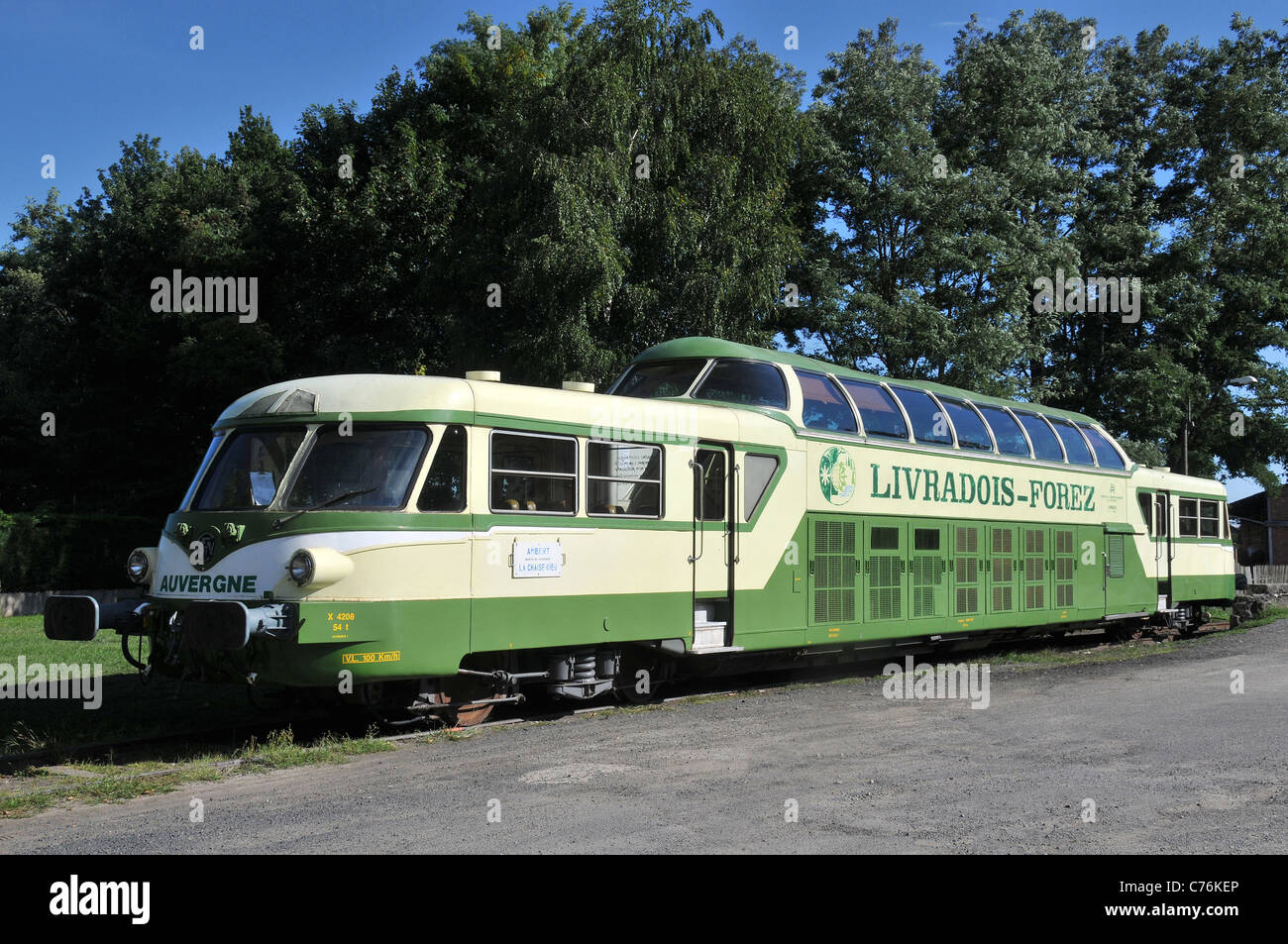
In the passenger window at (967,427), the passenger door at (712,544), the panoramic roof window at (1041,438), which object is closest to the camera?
the passenger door at (712,544)

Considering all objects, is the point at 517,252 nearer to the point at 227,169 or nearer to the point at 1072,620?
the point at 1072,620

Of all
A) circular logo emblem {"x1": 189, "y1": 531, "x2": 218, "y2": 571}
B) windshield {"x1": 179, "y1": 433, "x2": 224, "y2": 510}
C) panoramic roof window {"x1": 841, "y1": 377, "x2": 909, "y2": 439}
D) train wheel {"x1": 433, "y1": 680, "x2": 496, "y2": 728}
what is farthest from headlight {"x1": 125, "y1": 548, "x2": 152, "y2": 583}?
panoramic roof window {"x1": 841, "y1": 377, "x2": 909, "y2": 439}

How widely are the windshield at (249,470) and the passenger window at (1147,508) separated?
1639 cm

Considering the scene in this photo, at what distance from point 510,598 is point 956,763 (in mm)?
4192

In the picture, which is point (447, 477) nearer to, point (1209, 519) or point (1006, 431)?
point (1006, 431)

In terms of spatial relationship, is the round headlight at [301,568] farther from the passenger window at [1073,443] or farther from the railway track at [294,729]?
the passenger window at [1073,443]

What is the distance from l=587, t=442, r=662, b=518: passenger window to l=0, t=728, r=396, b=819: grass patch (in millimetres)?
3187

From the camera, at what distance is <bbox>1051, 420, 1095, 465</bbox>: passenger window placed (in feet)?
64.7

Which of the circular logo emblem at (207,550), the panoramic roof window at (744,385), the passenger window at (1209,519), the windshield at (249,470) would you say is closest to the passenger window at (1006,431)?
the panoramic roof window at (744,385)

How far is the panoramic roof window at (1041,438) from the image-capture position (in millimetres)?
18812

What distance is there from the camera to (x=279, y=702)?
40.0ft

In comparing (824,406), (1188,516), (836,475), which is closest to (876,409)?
(824,406)

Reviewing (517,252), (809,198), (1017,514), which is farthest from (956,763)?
(809,198)

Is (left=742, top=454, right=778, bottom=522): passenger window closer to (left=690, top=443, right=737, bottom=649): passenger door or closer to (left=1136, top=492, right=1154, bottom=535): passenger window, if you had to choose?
(left=690, top=443, right=737, bottom=649): passenger door
